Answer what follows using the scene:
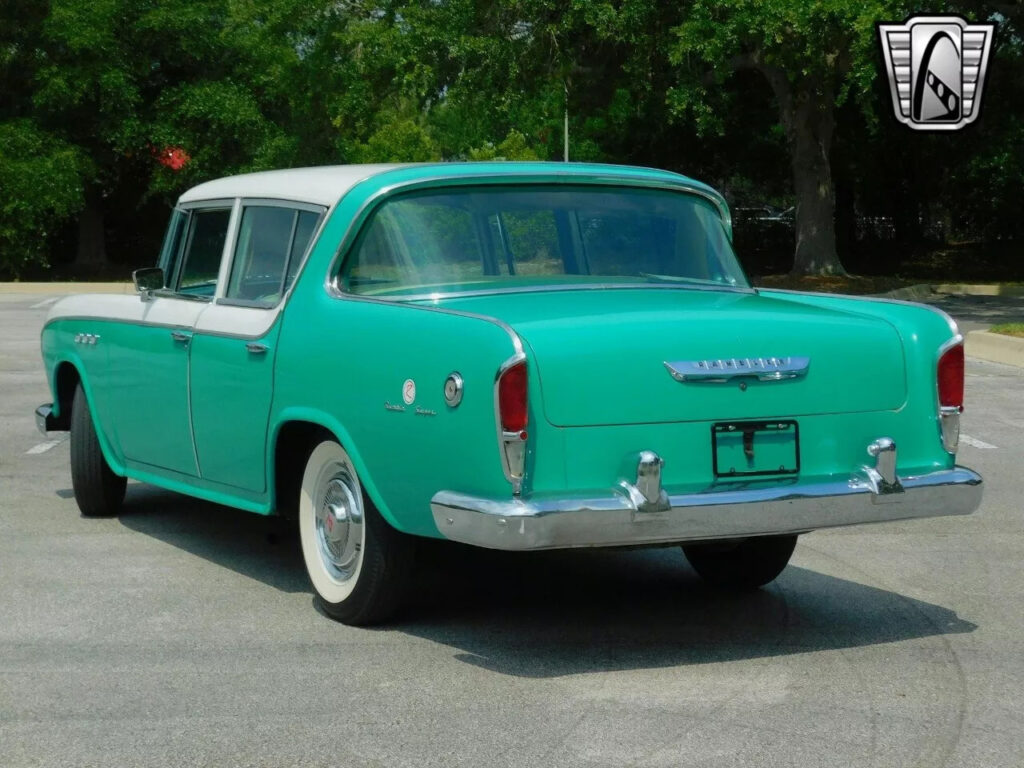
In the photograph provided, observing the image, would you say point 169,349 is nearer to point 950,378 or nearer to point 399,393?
point 399,393

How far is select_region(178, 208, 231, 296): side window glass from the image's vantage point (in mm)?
7492

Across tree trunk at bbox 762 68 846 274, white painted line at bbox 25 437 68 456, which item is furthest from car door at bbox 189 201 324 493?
tree trunk at bbox 762 68 846 274

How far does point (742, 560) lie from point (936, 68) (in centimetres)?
2694

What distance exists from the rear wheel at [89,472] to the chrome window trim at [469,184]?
7.78 feet

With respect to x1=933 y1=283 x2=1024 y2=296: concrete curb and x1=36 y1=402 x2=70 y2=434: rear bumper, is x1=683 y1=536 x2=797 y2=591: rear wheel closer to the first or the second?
x1=36 y1=402 x2=70 y2=434: rear bumper

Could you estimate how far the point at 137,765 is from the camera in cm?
461

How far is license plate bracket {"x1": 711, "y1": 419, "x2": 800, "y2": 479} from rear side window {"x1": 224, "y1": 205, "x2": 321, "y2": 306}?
76.6 inches

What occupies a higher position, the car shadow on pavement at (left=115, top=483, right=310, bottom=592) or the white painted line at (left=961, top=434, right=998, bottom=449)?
the car shadow on pavement at (left=115, top=483, right=310, bottom=592)

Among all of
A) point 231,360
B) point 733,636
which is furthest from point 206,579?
point 733,636

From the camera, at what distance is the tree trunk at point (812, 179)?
3412 cm

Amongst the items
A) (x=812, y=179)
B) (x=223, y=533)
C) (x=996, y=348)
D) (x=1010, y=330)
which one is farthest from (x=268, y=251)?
(x=812, y=179)

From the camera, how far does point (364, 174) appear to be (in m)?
6.65

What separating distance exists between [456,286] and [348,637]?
134cm

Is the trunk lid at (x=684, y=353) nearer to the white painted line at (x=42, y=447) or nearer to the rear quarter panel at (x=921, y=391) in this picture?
the rear quarter panel at (x=921, y=391)
